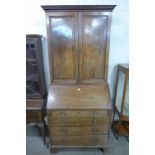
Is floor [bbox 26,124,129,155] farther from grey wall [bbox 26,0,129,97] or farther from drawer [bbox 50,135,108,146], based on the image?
grey wall [bbox 26,0,129,97]

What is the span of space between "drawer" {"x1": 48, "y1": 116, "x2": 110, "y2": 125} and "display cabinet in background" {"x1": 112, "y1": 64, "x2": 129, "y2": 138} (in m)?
0.47

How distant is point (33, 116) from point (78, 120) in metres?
0.63

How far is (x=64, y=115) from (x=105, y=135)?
23.0 inches

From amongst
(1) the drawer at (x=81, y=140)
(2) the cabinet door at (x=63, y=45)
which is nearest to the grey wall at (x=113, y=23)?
(2) the cabinet door at (x=63, y=45)

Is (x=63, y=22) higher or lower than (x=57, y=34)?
higher

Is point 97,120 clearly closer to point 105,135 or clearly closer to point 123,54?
point 105,135

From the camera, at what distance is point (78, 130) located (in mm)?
2068

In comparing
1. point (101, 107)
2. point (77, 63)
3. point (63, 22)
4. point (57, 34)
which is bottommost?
point (101, 107)

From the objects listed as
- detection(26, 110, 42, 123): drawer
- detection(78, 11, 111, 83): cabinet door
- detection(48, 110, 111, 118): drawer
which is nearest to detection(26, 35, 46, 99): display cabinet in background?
detection(26, 110, 42, 123): drawer

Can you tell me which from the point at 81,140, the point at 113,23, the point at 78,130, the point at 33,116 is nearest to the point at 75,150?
the point at 81,140

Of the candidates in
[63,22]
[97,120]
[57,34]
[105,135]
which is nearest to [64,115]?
[97,120]

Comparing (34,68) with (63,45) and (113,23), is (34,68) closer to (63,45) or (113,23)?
(63,45)
